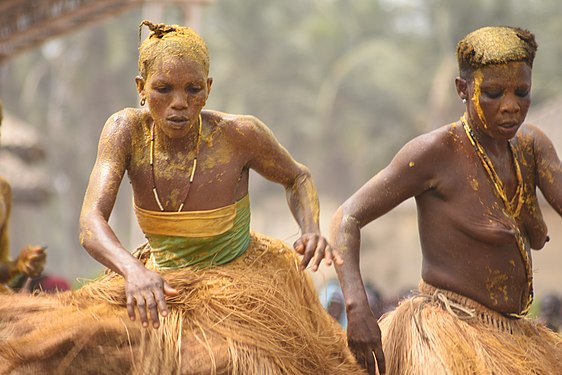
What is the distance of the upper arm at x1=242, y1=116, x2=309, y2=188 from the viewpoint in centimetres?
498

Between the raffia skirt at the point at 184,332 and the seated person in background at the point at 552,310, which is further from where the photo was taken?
the seated person in background at the point at 552,310

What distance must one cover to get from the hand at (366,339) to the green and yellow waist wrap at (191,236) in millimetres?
A: 587

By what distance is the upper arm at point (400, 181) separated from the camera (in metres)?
4.97

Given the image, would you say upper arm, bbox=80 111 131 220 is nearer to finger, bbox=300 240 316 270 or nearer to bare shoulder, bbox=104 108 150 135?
bare shoulder, bbox=104 108 150 135

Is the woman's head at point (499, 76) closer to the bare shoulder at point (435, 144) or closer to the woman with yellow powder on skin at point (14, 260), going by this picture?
the bare shoulder at point (435, 144)

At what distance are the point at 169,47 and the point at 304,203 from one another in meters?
0.90

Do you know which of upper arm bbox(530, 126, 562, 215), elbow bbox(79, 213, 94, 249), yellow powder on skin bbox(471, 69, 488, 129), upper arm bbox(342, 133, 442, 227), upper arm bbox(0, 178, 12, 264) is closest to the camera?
elbow bbox(79, 213, 94, 249)

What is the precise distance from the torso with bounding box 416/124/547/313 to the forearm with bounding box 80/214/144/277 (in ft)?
4.76

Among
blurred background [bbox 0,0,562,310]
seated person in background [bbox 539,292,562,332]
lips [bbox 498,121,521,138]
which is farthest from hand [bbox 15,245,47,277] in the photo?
blurred background [bbox 0,0,562,310]

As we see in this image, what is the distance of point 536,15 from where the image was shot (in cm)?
4312

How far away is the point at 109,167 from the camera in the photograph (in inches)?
184

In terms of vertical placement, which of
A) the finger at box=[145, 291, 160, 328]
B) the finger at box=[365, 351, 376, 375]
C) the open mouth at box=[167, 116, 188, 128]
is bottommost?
the finger at box=[365, 351, 376, 375]

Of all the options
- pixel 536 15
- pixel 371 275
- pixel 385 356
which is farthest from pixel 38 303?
pixel 536 15

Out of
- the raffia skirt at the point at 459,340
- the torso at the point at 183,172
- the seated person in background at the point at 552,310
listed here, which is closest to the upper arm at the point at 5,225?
the torso at the point at 183,172
